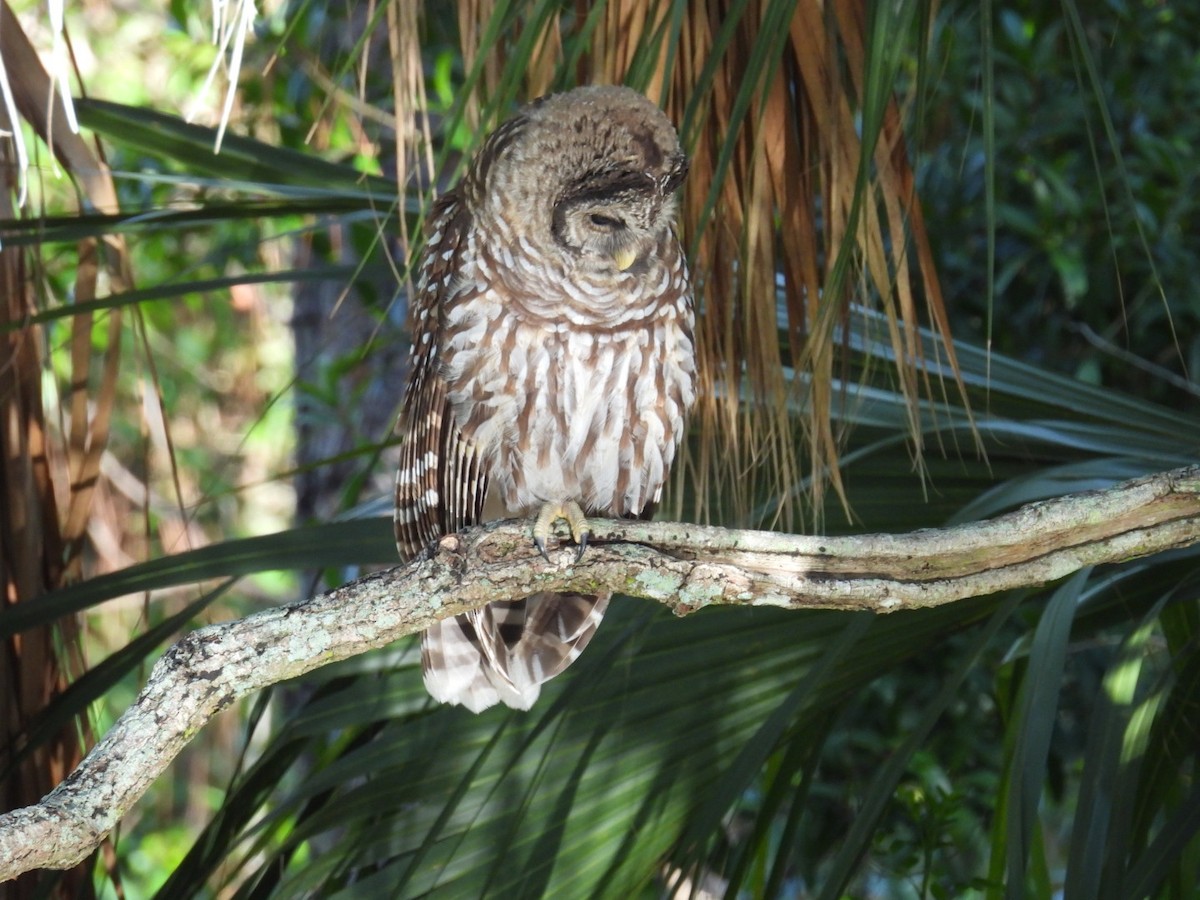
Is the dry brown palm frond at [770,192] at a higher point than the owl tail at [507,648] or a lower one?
higher

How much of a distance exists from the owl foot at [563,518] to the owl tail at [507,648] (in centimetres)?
26

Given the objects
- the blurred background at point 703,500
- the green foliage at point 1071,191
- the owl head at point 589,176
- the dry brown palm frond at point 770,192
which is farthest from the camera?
the green foliage at point 1071,191

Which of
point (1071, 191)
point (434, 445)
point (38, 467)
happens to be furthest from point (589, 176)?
point (1071, 191)

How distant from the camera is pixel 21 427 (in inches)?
99.0

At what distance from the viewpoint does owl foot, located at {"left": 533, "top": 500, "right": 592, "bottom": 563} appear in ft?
6.97

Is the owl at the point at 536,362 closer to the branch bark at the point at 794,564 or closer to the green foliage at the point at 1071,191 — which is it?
the branch bark at the point at 794,564

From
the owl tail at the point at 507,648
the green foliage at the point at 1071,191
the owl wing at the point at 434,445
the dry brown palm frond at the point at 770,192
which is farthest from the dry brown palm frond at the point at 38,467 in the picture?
the green foliage at the point at 1071,191

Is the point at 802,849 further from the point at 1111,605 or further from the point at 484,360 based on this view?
the point at 484,360

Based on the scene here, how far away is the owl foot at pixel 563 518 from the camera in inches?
83.6

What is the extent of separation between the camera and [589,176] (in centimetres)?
240

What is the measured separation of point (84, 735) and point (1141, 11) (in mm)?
3414

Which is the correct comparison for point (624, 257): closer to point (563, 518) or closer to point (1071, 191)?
point (563, 518)

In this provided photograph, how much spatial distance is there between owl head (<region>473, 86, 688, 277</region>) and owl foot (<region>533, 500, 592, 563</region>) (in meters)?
0.45

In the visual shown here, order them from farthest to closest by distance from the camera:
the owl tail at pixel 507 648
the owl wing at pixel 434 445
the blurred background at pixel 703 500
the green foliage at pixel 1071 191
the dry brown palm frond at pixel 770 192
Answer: the green foliage at pixel 1071 191 < the owl wing at pixel 434 445 < the owl tail at pixel 507 648 < the dry brown palm frond at pixel 770 192 < the blurred background at pixel 703 500
